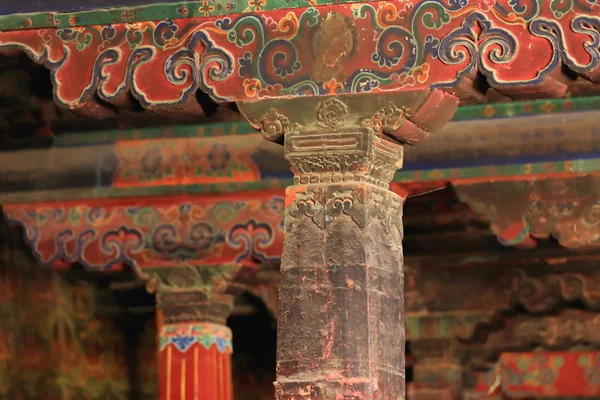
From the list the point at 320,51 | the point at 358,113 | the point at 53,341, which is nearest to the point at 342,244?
the point at 358,113

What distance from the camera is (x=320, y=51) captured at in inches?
255

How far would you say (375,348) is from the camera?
627 centimetres

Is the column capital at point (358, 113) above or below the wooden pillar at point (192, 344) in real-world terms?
above

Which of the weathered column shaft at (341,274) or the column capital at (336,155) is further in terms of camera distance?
the column capital at (336,155)

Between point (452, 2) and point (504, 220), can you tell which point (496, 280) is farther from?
point (452, 2)

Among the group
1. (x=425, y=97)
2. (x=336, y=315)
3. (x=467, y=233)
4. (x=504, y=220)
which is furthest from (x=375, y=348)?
(x=467, y=233)

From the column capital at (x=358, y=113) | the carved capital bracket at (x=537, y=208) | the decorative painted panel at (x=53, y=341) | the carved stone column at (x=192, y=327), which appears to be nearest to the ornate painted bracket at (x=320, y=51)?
the column capital at (x=358, y=113)

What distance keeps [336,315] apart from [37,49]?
5.51 feet

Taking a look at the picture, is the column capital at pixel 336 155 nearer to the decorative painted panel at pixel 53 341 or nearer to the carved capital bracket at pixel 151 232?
the carved capital bracket at pixel 151 232

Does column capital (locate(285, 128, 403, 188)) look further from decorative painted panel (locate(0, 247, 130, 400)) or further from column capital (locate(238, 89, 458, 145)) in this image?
decorative painted panel (locate(0, 247, 130, 400))

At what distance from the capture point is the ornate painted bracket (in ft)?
20.5

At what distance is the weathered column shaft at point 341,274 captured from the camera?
20.4ft

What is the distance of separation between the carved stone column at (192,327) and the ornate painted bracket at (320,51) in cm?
237

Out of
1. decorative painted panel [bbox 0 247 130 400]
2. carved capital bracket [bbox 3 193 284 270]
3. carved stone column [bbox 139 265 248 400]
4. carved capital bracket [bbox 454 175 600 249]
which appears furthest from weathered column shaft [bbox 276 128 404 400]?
decorative painted panel [bbox 0 247 130 400]
